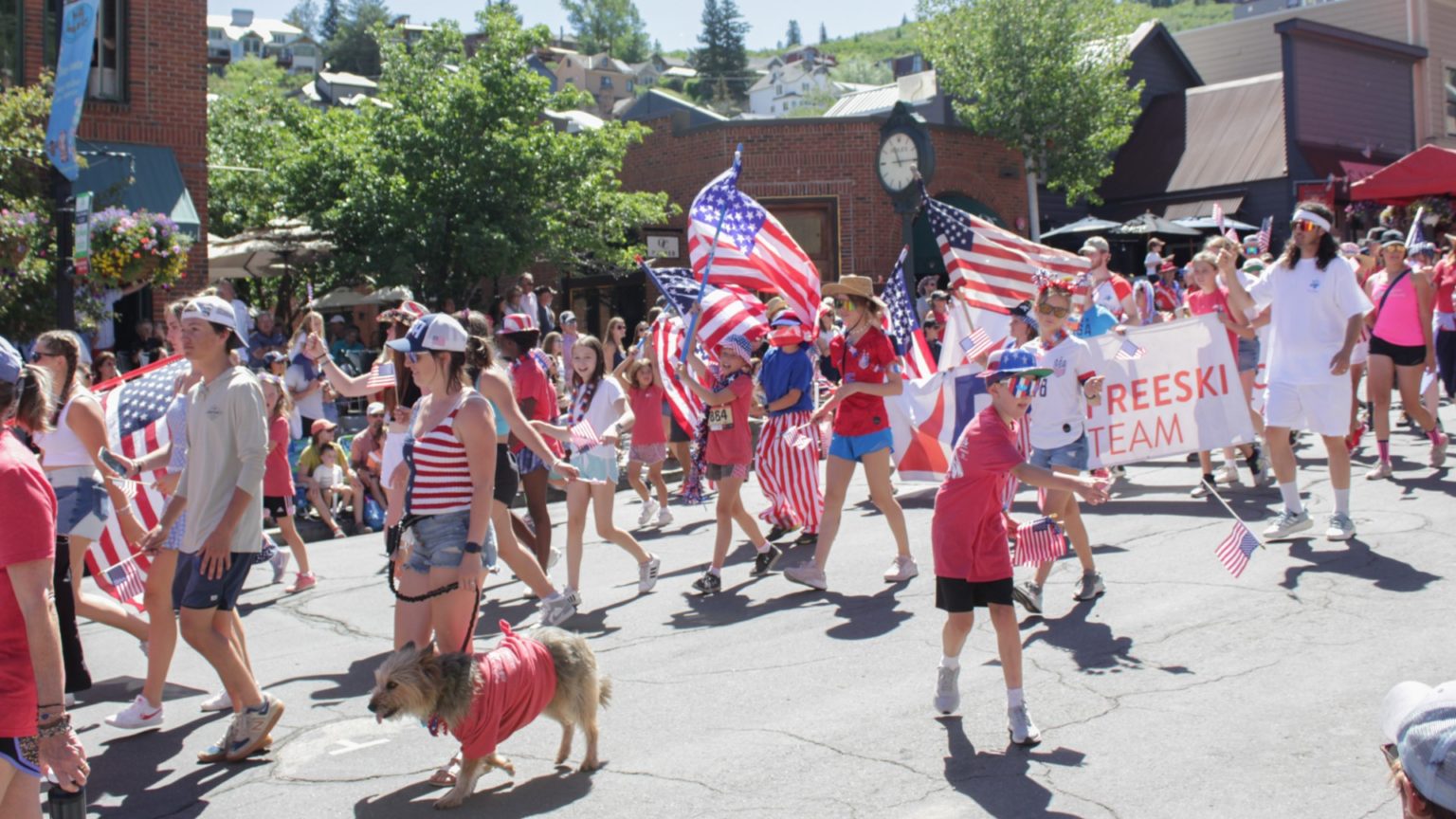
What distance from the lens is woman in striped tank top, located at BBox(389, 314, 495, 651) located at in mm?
5430

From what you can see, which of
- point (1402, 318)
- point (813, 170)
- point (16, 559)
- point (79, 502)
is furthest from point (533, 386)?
point (813, 170)

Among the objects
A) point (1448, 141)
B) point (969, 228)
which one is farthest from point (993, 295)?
point (1448, 141)

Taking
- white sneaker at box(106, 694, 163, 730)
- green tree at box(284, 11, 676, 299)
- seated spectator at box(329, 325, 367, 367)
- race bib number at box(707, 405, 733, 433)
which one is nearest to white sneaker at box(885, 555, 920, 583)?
race bib number at box(707, 405, 733, 433)

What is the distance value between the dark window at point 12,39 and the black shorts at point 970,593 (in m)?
16.0

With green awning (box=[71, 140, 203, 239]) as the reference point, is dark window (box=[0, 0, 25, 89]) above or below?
above

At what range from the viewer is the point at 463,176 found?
21578mm

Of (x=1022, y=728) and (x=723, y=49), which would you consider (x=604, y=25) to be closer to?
(x=723, y=49)

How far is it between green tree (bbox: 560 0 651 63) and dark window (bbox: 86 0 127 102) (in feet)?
472

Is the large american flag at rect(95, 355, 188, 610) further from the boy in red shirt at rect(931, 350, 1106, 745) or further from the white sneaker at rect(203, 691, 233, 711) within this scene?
the boy in red shirt at rect(931, 350, 1106, 745)

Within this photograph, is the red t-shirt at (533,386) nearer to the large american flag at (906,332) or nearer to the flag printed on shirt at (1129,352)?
the flag printed on shirt at (1129,352)

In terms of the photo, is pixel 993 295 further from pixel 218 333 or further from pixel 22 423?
pixel 22 423

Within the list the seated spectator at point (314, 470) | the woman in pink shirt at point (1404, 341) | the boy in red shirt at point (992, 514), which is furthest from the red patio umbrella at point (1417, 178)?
the boy in red shirt at point (992, 514)

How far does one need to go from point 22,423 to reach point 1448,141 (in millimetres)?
39947

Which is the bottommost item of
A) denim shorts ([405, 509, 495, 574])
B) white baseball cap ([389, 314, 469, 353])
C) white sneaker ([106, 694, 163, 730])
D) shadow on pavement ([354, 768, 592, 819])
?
shadow on pavement ([354, 768, 592, 819])
